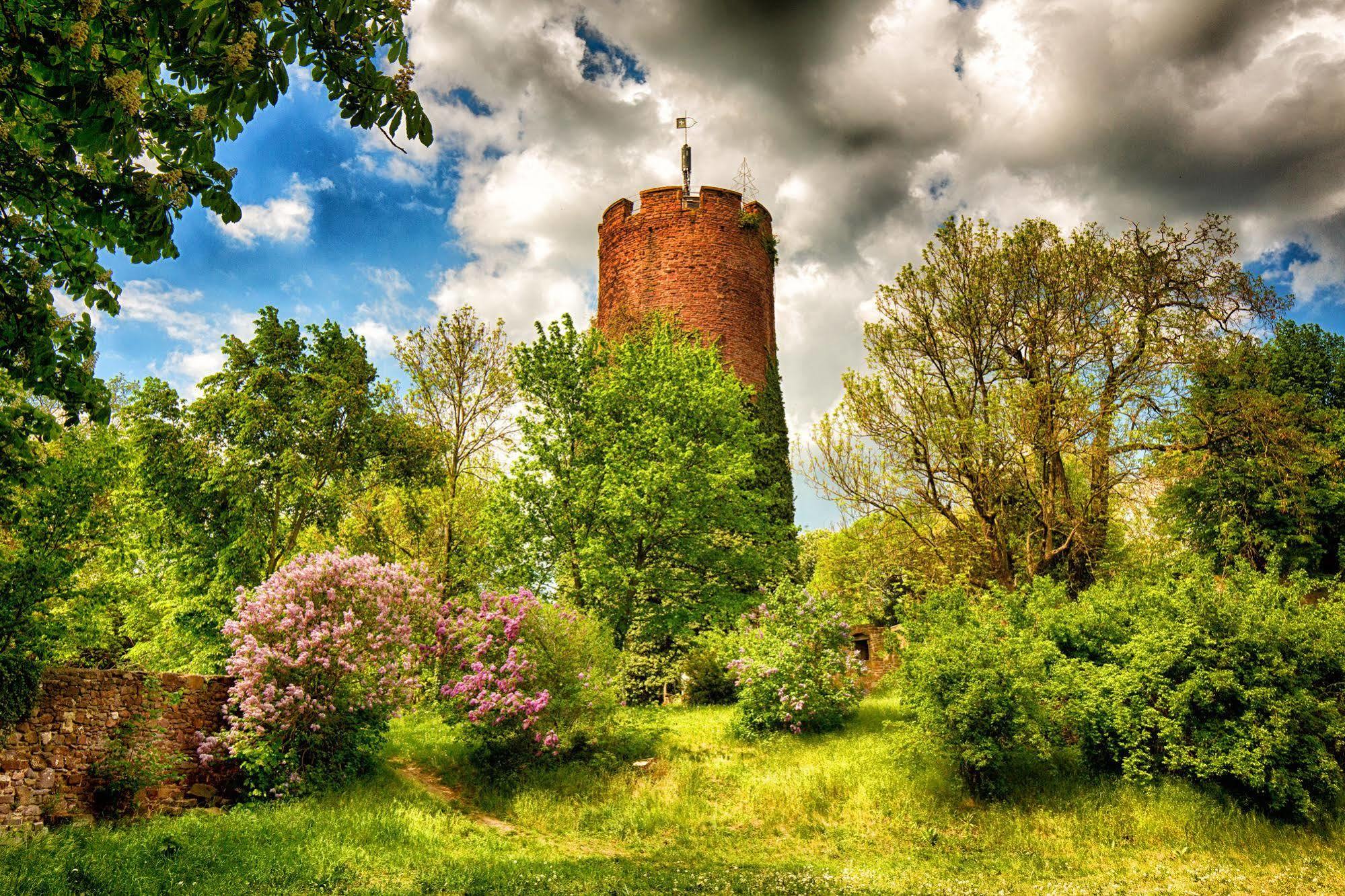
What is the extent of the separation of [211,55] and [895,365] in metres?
15.8

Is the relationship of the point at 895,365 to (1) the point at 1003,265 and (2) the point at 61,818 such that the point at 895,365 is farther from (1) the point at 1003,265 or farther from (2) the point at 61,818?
(2) the point at 61,818

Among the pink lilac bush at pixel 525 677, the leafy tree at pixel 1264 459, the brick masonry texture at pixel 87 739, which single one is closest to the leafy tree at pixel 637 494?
the pink lilac bush at pixel 525 677

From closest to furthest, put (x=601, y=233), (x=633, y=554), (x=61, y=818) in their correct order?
(x=61, y=818), (x=633, y=554), (x=601, y=233)

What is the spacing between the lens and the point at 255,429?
53.0 feet

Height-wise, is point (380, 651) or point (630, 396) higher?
point (630, 396)

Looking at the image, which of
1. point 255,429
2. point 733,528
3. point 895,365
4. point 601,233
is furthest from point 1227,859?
point 601,233

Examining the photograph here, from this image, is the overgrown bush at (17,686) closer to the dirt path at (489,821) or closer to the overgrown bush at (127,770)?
the overgrown bush at (127,770)

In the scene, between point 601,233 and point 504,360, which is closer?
point 504,360

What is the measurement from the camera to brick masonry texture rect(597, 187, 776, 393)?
25297 mm

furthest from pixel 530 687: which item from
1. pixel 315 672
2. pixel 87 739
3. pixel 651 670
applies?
pixel 87 739

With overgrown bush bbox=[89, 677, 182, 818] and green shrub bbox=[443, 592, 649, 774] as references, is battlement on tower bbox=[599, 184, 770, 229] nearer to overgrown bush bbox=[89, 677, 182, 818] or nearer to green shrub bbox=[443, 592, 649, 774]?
green shrub bbox=[443, 592, 649, 774]

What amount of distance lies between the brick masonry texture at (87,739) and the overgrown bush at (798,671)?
869cm

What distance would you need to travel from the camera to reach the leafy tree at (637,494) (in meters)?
18.1

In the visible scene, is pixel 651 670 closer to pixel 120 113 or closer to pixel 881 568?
pixel 881 568
